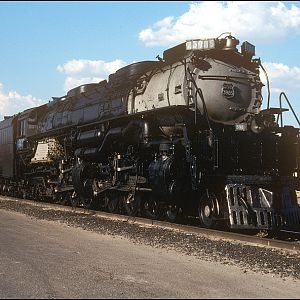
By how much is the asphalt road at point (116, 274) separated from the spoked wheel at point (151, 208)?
3.44 m

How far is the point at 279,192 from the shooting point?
10539mm

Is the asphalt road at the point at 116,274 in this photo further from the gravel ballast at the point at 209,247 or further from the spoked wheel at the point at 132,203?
the spoked wheel at the point at 132,203

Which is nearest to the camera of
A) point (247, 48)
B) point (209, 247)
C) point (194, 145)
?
point (209, 247)

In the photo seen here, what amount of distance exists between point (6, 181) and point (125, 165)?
13643 millimetres

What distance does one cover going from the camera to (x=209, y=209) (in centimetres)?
1066

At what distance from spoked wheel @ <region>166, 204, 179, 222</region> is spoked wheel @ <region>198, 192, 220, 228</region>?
113 cm

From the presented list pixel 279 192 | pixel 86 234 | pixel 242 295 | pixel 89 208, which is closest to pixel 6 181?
pixel 89 208

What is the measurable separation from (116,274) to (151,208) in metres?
6.76

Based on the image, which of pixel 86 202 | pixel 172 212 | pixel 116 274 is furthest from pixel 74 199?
pixel 116 274

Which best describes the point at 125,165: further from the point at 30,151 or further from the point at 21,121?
the point at 21,121

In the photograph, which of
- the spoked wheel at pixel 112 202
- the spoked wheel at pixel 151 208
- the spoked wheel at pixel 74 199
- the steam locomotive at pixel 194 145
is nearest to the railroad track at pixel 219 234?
the steam locomotive at pixel 194 145

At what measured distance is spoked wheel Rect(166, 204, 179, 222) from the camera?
1200cm

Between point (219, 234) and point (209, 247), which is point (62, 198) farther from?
point (209, 247)

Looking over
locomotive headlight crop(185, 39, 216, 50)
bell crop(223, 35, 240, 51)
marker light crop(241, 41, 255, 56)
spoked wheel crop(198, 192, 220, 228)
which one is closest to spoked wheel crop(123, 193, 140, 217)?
spoked wheel crop(198, 192, 220, 228)
